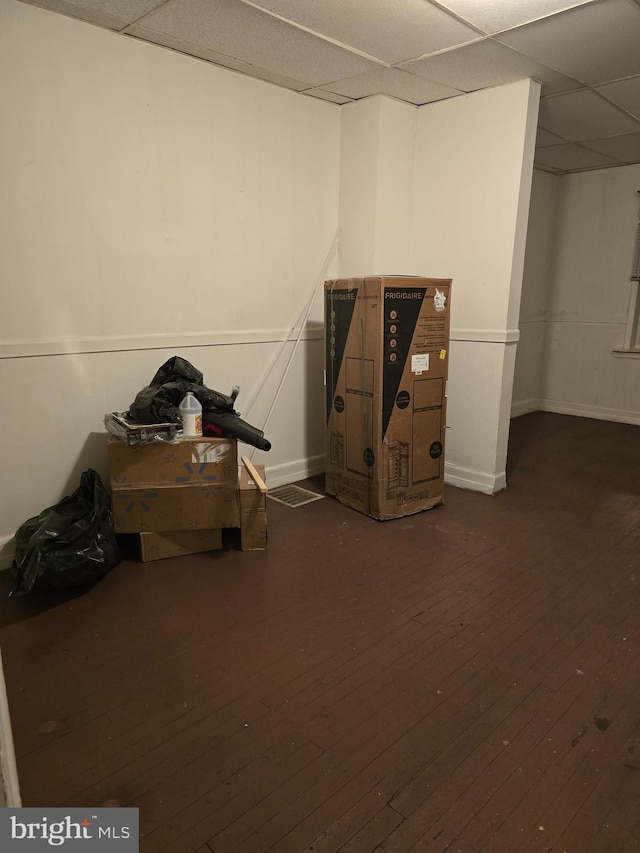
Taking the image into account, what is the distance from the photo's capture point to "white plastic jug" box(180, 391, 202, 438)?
2.73 metres

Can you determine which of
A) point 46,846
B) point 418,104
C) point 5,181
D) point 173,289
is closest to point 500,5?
point 418,104

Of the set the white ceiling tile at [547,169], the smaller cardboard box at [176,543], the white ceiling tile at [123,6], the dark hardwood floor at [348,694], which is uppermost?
the white ceiling tile at [547,169]

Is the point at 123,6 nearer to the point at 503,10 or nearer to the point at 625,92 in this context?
the point at 503,10

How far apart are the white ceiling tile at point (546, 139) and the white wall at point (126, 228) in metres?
1.87

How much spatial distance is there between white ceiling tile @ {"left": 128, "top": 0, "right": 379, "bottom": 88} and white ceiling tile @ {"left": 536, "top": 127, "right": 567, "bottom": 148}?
2.04 meters

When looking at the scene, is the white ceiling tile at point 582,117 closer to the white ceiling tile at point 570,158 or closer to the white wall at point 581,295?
the white ceiling tile at point 570,158

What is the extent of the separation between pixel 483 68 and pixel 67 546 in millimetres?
3288

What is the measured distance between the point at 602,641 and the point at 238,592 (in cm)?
152

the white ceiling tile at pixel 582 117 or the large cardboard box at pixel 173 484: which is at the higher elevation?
the white ceiling tile at pixel 582 117

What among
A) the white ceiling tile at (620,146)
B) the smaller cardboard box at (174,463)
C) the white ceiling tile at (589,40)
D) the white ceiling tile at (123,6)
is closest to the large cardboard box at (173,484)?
the smaller cardboard box at (174,463)

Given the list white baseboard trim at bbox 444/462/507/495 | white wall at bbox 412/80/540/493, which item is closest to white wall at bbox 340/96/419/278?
white wall at bbox 412/80/540/493

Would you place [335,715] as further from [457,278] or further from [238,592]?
[457,278]

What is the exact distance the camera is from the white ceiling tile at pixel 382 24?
2432 millimetres

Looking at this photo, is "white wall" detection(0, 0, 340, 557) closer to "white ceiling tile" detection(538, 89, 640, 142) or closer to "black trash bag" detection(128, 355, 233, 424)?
"black trash bag" detection(128, 355, 233, 424)
